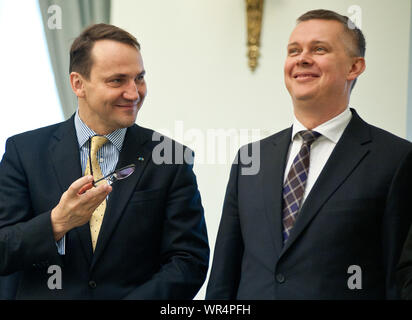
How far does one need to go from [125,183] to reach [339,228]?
2.62ft

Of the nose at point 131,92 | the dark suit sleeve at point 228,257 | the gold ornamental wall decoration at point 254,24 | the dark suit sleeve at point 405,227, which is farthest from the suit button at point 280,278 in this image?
the gold ornamental wall decoration at point 254,24

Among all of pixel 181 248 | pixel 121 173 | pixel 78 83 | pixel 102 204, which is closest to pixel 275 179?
pixel 181 248

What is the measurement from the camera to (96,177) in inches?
91.0

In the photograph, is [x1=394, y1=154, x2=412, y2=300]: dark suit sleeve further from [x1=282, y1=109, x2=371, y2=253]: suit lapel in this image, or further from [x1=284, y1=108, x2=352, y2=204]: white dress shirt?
[x1=284, y1=108, x2=352, y2=204]: white dress shirt

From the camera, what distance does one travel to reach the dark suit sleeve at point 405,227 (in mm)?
1860

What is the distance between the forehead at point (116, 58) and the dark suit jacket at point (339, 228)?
25.7 inches

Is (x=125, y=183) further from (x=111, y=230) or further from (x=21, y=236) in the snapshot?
(x=21, y=236)

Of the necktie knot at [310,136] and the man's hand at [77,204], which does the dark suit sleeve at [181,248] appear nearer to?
the man's hand at [77,204]

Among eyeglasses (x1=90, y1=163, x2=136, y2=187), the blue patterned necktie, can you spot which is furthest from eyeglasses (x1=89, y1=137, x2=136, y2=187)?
the blue patterned necktie

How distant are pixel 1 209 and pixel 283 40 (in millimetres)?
2660

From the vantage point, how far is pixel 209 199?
443 centimetres
